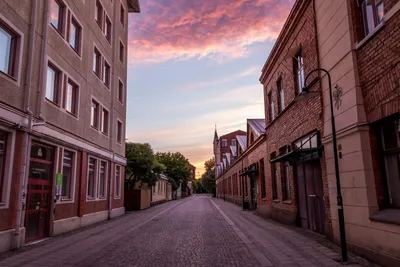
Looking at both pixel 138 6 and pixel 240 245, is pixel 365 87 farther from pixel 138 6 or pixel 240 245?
pixel 138 6

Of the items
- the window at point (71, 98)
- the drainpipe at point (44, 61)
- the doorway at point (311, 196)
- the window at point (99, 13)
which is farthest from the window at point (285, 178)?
the window at point (99, 13)

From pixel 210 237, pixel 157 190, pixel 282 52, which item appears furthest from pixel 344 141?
pixel 157 190

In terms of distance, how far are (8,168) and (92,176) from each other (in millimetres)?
7969

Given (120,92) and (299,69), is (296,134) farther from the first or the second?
(120,92)

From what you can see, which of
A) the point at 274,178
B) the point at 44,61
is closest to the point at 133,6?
the point at 44,61

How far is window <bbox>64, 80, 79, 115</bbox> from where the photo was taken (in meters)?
14.3

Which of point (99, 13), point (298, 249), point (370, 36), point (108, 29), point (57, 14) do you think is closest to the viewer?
point (370, 36)

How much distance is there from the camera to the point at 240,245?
957cm

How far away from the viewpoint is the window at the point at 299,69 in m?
12.8

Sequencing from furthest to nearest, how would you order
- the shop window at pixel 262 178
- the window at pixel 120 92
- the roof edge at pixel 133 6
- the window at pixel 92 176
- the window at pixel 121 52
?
1. the roof edge at pixel 133 6
2. the window at pixel 121 52
3. the window at pixel 120 92
4. the shop window at pixel 262 178
5. the window at pixel 92 176

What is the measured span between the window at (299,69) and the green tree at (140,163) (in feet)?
58.7

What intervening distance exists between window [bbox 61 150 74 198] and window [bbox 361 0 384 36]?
11.6 metres

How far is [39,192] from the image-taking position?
11742 mm

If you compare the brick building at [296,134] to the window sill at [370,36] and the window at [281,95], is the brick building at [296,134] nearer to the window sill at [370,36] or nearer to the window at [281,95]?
the window at [281,95]
